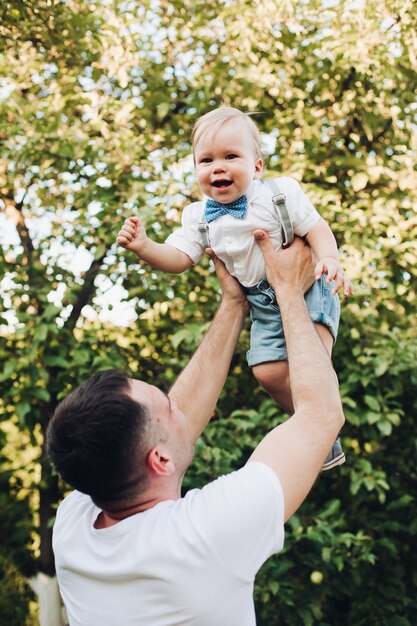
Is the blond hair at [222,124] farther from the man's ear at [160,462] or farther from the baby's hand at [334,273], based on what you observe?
the man's ear at [160,462]

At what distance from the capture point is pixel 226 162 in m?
2.01

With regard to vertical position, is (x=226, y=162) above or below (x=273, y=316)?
above

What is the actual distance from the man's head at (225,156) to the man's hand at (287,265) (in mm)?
141

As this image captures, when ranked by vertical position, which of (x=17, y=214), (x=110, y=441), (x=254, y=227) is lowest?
(x=17, y=214)

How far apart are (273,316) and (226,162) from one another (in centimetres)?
40

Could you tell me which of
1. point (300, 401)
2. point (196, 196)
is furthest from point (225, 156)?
point (196, 196)

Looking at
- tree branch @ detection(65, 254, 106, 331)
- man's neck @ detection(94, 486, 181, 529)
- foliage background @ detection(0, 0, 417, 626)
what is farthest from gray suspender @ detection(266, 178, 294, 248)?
tree branch @ detection(65, 254, 106, 331)

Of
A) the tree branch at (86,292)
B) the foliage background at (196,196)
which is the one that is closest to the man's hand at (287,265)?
the foliage background at (196,196)

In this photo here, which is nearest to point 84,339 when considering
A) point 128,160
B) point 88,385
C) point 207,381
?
point 128,160

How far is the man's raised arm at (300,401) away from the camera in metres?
1.53

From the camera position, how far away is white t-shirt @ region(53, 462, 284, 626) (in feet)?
4.73

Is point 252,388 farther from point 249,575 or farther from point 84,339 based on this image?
point 249,575

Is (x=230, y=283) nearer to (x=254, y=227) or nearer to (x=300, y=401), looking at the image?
(x=254, y=227)

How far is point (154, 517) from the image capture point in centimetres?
153
